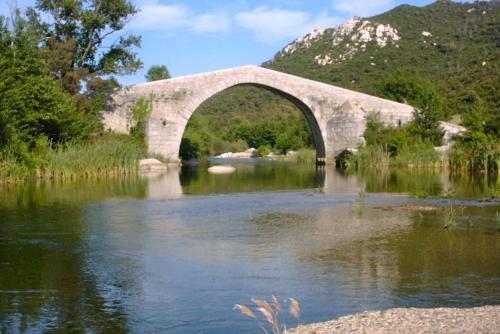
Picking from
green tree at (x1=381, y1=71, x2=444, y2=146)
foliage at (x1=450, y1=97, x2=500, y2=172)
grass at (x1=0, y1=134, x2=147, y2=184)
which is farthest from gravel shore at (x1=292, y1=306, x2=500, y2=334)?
green tree at (x1=381, y1=71, x2=444, y2=146)

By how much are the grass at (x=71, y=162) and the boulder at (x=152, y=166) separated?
1361 mm

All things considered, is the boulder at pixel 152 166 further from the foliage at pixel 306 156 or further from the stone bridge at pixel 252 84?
the foliage at pixel 306 156

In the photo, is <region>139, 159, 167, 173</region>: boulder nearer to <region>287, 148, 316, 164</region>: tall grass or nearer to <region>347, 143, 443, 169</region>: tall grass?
<region>347, 143, 443, 169</region>: tall grass

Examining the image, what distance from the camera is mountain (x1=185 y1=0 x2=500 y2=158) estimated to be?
45.9 metres

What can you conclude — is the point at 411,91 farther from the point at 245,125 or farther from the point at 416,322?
the point at 416,322

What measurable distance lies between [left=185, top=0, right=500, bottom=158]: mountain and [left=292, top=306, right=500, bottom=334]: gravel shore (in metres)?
35.4

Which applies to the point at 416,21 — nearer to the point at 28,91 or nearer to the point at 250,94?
the point at 250,94

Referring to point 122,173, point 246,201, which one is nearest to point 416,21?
point 122,173

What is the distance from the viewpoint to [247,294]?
5074 millimetres

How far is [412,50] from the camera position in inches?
2249

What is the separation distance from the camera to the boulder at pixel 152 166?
22.8m

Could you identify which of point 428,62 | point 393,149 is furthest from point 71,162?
point 428,62

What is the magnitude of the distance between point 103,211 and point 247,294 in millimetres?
5762

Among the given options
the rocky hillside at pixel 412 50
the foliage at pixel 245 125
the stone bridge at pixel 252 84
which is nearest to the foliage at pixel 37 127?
the stone bridge at pixel 252 84
